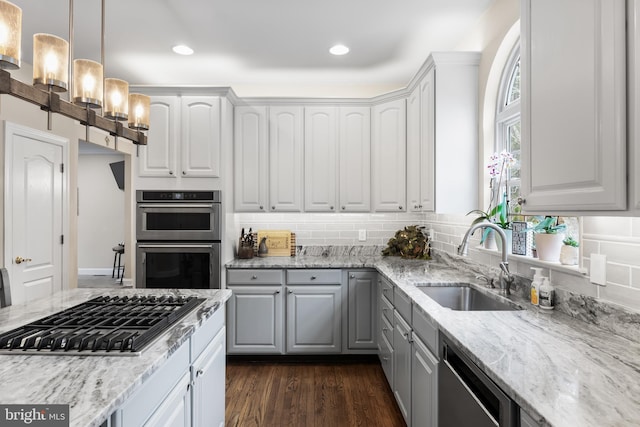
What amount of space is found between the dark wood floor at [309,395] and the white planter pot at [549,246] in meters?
1.44

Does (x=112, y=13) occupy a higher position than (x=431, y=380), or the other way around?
(x=112, y=13)

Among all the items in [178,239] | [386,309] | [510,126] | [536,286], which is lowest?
[386,309]

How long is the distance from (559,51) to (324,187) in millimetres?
2539

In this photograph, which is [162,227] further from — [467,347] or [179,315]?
[467,347]

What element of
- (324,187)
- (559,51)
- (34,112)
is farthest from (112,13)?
(559,51)

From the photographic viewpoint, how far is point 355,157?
3604 millimetres

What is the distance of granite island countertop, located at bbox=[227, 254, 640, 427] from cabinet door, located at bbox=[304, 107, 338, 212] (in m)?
1.85

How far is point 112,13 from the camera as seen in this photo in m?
2.50

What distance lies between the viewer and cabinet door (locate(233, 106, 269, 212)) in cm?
357

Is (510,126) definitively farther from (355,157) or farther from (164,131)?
(164,131)

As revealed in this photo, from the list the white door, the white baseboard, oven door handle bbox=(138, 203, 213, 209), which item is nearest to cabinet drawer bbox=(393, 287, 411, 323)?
oven door handle bbox=(138, 203, 213, 209)

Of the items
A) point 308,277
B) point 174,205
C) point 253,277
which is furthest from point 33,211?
point 308,277

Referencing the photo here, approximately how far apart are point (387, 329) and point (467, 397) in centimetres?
146

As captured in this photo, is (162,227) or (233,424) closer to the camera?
(233,424)
